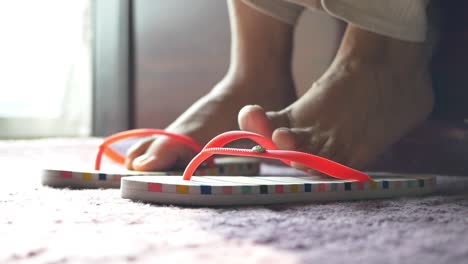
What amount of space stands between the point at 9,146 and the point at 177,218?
1.17 metres

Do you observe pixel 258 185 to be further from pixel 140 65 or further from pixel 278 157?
pixel 140 65

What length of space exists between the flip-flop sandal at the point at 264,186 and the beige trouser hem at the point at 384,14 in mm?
190

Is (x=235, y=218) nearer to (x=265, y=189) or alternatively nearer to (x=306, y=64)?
(x=265, y=189)

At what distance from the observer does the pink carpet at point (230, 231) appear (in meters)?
0.39

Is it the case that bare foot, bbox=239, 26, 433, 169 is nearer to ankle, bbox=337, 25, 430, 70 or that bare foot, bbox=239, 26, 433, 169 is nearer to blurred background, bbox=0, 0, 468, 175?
ankle, bbox=337, 25, 430, 70

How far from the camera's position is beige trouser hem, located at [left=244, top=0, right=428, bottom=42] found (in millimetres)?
728

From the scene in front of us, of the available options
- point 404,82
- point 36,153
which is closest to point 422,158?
point 404,82

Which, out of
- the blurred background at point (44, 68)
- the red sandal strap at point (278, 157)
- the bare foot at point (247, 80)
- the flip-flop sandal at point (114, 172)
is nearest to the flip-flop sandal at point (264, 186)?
the red sandal strap at point (278, 157)

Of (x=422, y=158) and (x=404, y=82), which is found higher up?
(x=404, y=82)

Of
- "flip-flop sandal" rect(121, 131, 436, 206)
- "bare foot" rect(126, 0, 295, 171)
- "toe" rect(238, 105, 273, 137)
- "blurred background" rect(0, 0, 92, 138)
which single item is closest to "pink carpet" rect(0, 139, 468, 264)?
"flip-flop sandal" rect(121, 131, 436, 206)

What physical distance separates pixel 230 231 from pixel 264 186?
0.14 m

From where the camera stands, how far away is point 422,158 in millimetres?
977

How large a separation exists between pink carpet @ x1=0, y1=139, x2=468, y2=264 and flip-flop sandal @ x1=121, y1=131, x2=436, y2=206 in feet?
0.06

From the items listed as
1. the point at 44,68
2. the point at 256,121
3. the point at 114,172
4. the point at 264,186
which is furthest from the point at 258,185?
the point at 44,68
